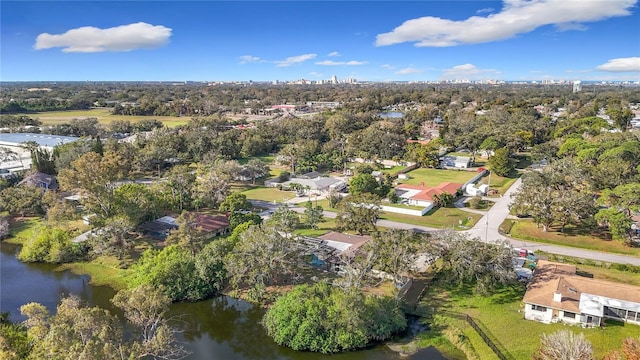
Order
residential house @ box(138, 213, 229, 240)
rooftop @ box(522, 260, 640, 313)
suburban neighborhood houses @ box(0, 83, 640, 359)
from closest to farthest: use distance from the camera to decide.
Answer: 1. suburban neighborhood houses @ box(0, 83, 640, 359)
2. rooftop @ box(522, 260, 640, 313)
3. residential house @ box(138, 213, 229, 240)

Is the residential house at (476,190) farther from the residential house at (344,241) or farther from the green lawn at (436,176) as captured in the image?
the residential house at (344,241)

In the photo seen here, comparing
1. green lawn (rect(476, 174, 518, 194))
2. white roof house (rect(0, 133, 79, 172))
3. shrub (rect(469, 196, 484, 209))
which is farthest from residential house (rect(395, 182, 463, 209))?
white roof house (rect(0, 133, 79, 172))

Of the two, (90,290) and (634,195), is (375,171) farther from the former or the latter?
(90,290)

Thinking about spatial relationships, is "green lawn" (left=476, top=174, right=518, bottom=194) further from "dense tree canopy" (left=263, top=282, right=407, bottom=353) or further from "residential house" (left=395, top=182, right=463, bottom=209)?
"dense tree canopy" (left=263, top=282, right=407, bottom=353)

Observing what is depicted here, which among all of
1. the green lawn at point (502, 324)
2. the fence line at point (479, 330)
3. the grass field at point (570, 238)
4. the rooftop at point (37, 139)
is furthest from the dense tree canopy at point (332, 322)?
the rooftop at point (37, 139)

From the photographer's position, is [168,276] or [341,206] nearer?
[168,276]

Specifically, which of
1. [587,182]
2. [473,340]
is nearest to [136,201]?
[473,340]
